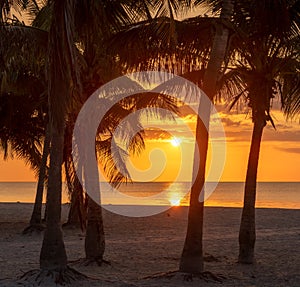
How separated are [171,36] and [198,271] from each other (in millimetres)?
4986

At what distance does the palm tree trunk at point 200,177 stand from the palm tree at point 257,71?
0.87 meters

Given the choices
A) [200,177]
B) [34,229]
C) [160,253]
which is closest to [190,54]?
[200,177]

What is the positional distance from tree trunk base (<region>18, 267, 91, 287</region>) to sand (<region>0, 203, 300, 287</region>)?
8.9 inches

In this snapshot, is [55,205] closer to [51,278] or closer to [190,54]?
[51,278]

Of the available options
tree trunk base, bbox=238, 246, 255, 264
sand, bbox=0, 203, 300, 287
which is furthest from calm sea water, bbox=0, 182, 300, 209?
tree trunk base, bbox=238, 246, 255, 264

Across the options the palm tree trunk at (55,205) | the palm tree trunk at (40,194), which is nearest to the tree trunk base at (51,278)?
the palm tree trunk at (55,205)

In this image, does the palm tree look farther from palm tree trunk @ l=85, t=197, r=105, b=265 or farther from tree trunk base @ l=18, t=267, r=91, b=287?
tree trunk base @ l=18, t=267, r=91, b=287

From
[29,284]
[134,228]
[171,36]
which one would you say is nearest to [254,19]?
[171,36]

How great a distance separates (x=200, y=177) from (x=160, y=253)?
203 inches

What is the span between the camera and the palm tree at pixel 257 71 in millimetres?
14258

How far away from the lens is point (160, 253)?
57.9 feet

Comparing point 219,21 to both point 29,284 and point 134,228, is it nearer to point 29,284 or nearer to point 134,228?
point 29,284

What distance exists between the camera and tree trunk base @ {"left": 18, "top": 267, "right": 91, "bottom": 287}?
11906 millimetres

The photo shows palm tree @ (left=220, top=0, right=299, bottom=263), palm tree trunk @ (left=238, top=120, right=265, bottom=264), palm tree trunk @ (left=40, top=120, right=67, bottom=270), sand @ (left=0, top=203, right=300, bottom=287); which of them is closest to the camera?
palm tree trunk @ (left=40, top=120, right=67, bottom=270)
